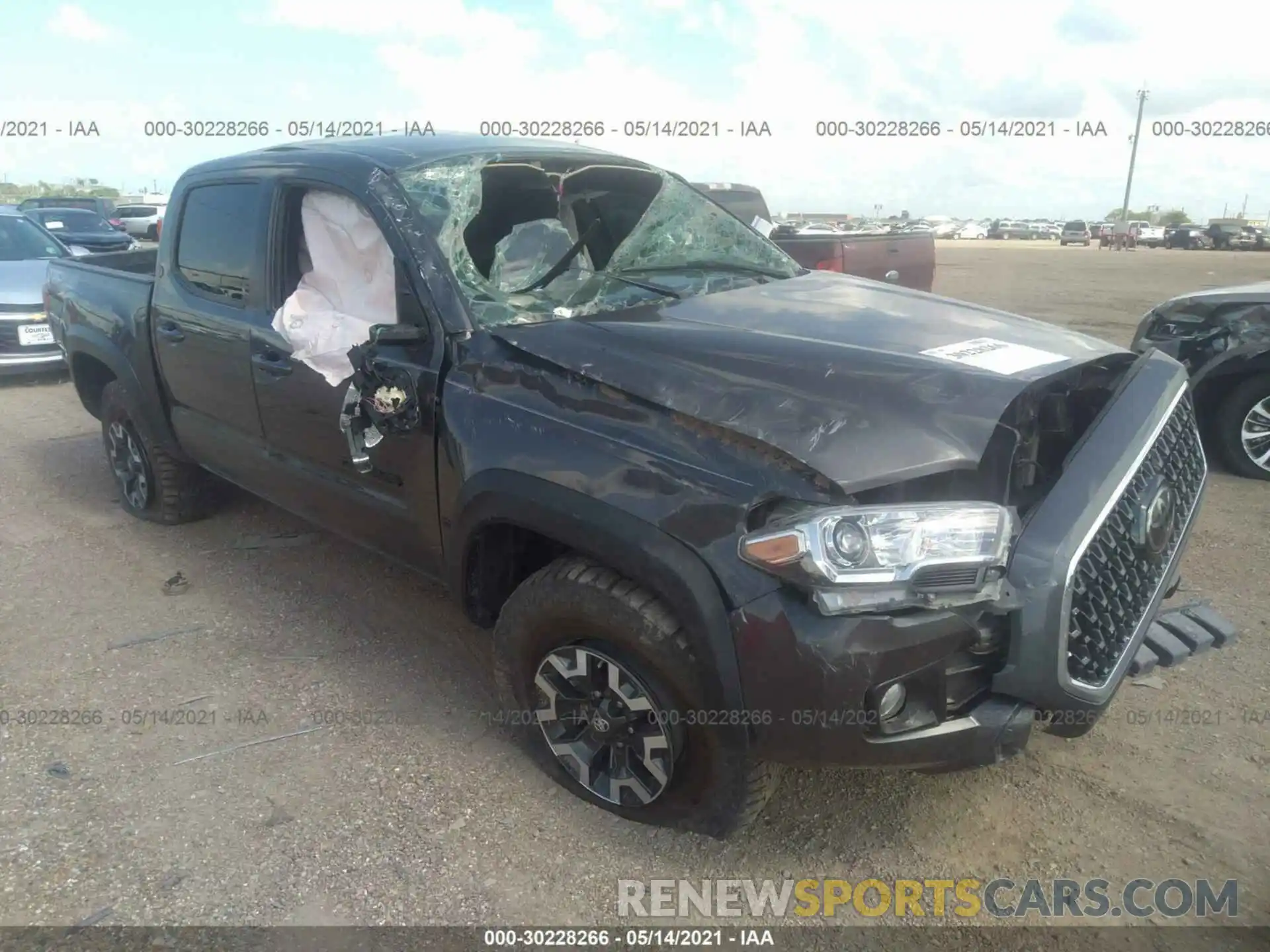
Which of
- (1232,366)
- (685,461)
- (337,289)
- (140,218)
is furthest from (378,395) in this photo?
(140,218)

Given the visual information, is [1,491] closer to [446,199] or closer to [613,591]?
[446,199]

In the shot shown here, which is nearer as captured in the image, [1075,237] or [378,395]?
[378,395]

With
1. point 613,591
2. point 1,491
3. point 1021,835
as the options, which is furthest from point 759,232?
point 1,491

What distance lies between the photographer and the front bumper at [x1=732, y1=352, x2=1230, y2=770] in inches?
84.3

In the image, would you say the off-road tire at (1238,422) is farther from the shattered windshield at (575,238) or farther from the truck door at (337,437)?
the truck door at (337,437)

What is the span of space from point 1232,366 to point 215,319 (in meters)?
5.69

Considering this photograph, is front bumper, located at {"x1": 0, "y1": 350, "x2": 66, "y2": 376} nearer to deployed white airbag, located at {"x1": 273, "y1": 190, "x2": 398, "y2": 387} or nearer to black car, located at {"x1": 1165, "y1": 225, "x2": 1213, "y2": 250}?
deployed white airbag, located at {"x1": 273, "y1": 190, "x2": 398, "y2": 387}

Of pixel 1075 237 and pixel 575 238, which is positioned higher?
pixel 575 238

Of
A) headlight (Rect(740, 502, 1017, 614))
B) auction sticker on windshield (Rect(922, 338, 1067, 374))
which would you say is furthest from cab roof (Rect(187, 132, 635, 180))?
headlight (Rect(740, 502, 1017, 614))

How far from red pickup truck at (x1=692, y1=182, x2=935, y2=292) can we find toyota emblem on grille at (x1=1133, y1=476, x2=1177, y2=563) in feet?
13.6

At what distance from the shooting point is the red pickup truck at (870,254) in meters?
7.31

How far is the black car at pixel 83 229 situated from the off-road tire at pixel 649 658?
38.1ft

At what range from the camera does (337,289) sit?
3.50 metres

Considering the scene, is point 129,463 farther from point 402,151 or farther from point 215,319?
point 402,151
